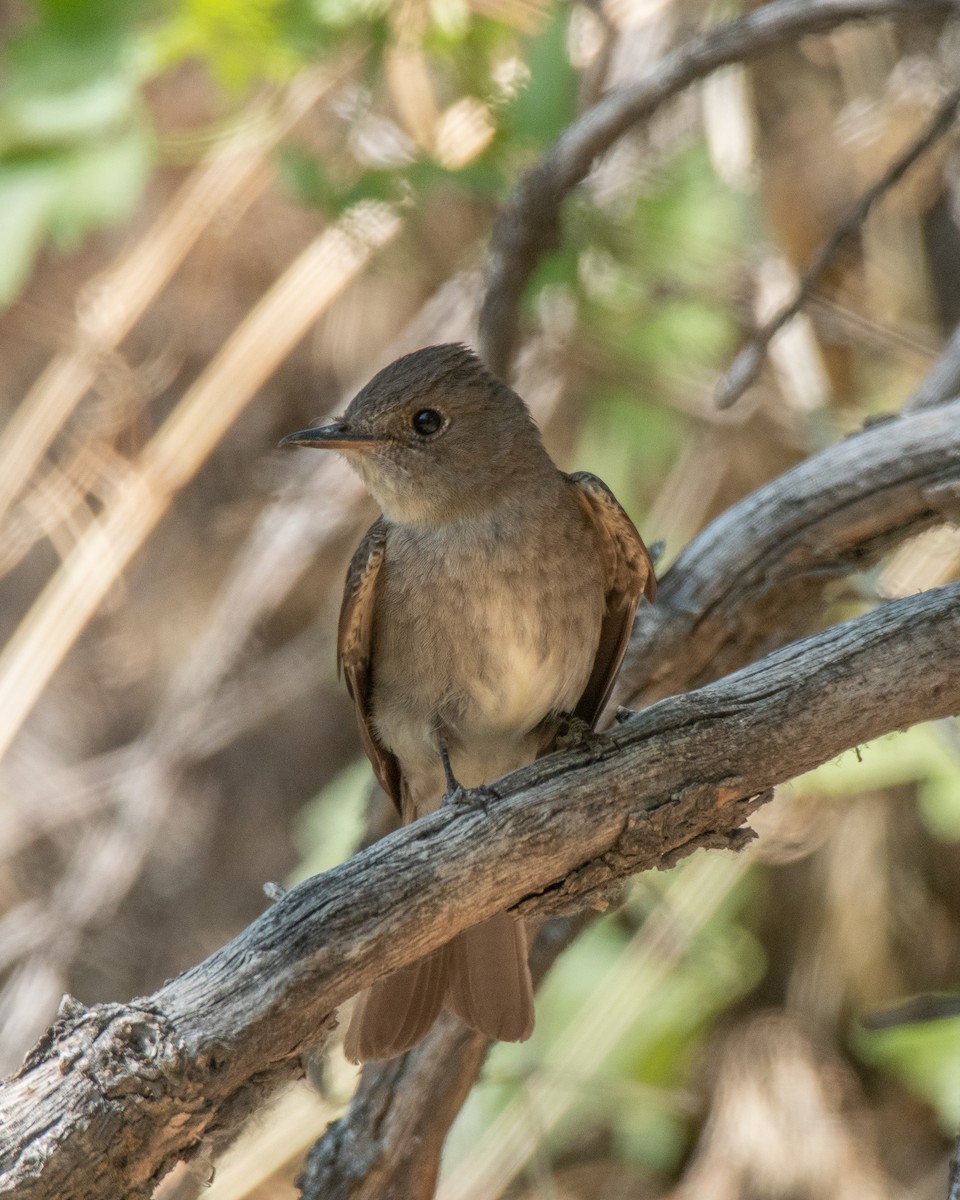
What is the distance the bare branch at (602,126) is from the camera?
3541 mm

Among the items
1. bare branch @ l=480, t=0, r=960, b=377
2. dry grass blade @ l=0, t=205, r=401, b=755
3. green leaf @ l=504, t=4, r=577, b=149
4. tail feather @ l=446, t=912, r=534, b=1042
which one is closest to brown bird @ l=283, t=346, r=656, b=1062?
tail feather @ l=446, t=912, r=534, b=1042

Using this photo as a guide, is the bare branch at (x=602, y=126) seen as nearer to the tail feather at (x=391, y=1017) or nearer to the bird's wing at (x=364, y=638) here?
the bird's wing at (x=364, y=638)

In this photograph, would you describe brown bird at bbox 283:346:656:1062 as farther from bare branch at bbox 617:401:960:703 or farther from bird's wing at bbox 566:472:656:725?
bare branch at bbox 617:401:960:703

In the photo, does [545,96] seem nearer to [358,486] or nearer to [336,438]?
[336,438]

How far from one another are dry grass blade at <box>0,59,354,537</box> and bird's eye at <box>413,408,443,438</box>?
8.07 ft

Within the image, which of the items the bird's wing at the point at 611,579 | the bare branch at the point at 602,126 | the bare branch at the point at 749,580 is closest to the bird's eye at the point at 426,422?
the bird's wing at the point at 611,579

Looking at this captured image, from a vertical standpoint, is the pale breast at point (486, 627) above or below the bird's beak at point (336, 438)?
below

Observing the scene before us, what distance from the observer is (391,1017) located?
3.11 metres

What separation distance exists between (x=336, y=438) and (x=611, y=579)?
2.51ft

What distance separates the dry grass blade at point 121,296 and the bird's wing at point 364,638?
8.71ft

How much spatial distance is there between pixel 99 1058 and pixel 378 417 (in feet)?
5.61

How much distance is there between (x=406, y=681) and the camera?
3.50 meters

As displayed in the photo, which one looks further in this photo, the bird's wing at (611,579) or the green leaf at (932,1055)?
the green leaf at (932,1055)

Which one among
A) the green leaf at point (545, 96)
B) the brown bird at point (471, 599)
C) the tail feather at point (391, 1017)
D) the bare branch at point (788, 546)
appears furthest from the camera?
the green leaf at point (545, 96)
